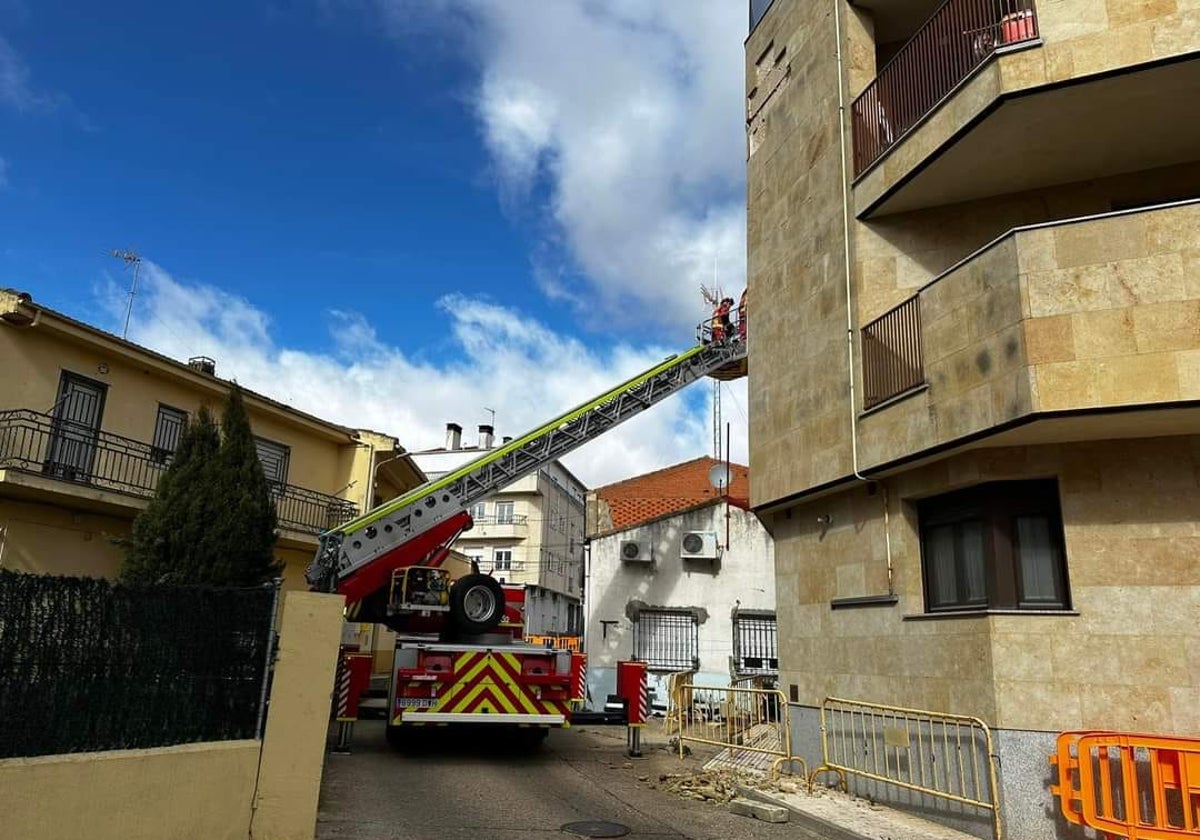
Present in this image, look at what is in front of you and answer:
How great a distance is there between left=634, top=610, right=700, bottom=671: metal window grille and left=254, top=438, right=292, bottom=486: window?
32.8ft

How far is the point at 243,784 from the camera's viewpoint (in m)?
6.22

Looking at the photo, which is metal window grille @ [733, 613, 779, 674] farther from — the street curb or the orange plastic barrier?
the orange plastic barrier

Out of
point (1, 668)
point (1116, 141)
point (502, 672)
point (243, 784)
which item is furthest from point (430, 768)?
point (1116, 141)

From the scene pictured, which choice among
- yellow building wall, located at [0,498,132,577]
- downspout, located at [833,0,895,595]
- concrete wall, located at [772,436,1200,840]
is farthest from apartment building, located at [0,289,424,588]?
concrete wall, located at [772,436,1200,840]

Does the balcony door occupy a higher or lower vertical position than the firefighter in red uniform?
lower

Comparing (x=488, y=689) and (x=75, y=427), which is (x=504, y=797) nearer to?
(x=488, y=689)

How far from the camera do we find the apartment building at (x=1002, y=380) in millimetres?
6902

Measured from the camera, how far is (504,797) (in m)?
8.98

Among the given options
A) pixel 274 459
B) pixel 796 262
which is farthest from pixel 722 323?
pixel 274 459

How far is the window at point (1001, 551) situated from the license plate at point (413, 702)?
6.73 m

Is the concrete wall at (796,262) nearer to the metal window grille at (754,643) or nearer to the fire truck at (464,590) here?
the fire truck at (464,590)

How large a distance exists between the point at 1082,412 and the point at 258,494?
1180 cm

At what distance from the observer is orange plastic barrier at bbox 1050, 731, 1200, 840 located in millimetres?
5953

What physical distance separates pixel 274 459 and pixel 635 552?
32.2 feet
